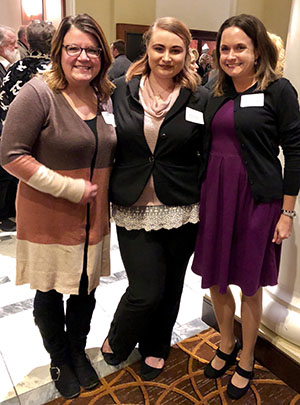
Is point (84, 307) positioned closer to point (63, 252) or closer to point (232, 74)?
point (63, 252)

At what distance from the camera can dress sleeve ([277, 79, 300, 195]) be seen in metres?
1.51

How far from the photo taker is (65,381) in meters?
1.84

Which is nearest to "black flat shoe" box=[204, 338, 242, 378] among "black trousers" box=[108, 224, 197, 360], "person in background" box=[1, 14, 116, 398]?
"black trousers" box=[108, 224, 197, 360]

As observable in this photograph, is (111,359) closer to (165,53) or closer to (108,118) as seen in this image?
(108,118)

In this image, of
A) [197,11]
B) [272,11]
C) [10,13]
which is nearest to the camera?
[10,13]

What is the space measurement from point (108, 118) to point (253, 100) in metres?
0.56

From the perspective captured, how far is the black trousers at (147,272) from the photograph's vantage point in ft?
5.55

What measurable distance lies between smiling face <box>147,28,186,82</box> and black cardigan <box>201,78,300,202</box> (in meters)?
0.23

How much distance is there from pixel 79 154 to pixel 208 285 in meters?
0.80

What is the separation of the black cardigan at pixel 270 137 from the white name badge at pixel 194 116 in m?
0.04

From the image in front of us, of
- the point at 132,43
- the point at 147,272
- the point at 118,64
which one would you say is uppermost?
the point at 132,43

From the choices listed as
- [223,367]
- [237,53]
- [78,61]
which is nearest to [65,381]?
[223,367]

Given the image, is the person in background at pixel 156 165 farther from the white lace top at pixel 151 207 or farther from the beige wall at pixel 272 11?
the beige wall at pixel 272 11

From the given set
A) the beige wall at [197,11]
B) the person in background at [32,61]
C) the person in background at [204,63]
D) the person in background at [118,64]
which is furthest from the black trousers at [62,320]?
the beige wall at [197,11]
